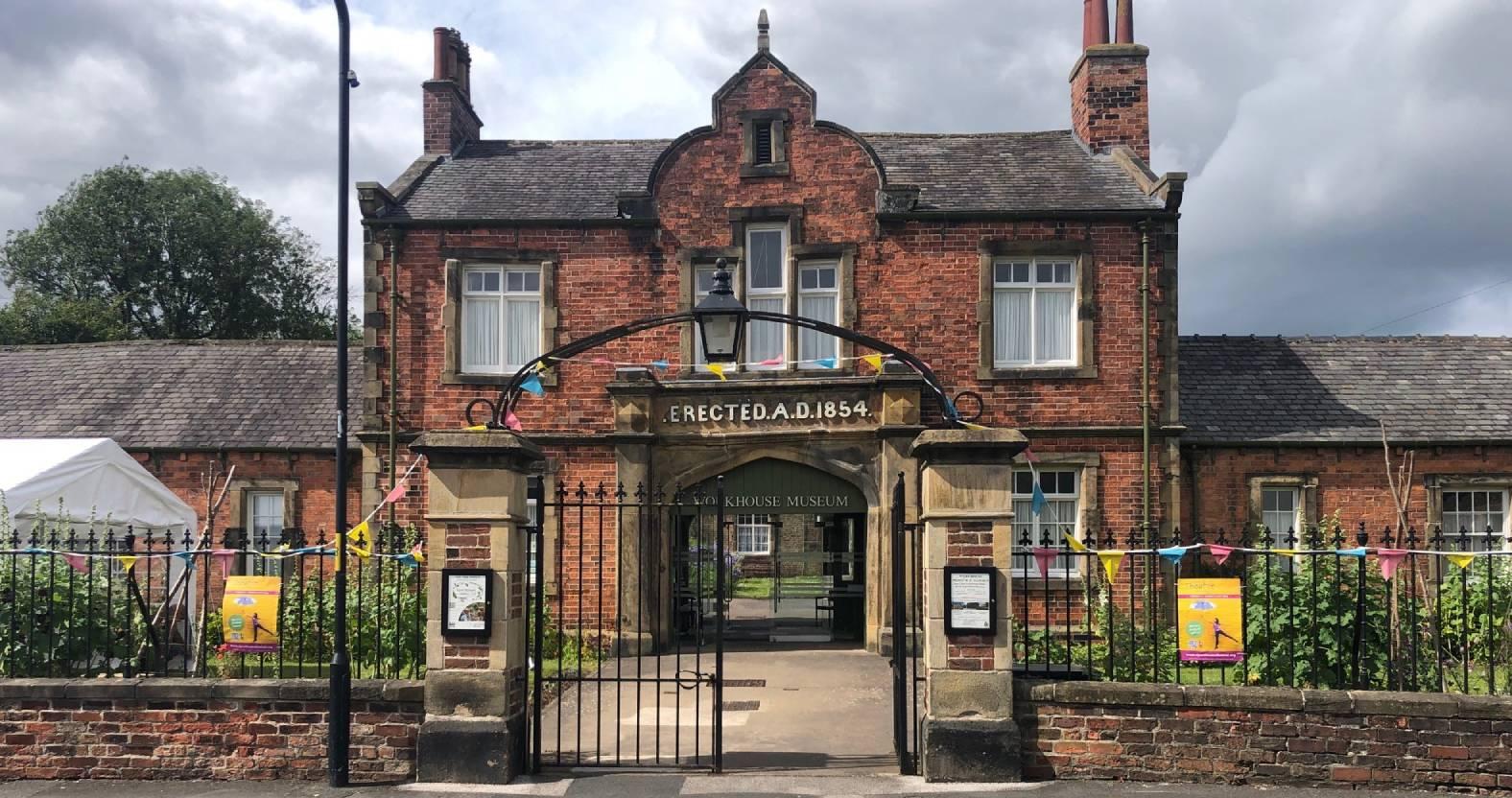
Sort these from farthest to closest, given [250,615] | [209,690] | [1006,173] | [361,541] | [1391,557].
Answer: [1006,173] → [361,541] → [250,615] → [1391,557] → [209,690]

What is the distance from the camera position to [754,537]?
1484 inches

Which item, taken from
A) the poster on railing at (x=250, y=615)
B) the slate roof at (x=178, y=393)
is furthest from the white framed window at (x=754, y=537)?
the poster on railing at (x=250, y=615)

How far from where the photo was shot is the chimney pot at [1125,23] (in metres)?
18.6

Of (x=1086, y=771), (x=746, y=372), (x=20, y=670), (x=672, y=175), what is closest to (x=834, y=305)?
(x=746, y=372)

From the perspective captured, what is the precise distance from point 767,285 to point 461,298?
4633 millimetres

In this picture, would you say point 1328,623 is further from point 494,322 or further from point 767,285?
point 494,322

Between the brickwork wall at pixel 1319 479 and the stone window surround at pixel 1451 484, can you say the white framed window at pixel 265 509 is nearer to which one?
the brickwork wall at pixel 1319 479

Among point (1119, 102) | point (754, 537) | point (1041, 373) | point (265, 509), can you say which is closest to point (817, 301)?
point (1041, 373)

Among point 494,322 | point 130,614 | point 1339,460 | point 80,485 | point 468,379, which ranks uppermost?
point 494,322

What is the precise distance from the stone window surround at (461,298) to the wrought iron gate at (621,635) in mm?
2338

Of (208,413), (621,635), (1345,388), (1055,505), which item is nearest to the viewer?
(621,635)

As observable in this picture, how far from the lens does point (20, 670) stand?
9.38 m

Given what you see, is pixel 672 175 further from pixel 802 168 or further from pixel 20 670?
pixel 20 670

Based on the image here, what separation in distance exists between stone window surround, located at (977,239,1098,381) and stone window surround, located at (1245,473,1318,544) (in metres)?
3.27
